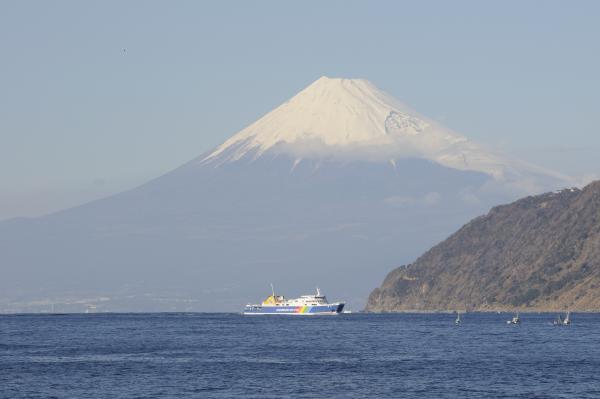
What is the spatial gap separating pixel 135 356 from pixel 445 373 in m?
45.3

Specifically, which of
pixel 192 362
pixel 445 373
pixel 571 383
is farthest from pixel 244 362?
pixel 571 383

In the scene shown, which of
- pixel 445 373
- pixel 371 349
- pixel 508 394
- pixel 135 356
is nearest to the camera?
pixel 508 394

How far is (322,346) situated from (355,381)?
56.7m

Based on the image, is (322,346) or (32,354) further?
(322,346)

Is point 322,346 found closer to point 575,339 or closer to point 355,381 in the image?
point 575,339

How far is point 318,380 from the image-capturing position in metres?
136

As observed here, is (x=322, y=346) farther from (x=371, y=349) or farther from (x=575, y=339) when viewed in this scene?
(x=575, y=339)

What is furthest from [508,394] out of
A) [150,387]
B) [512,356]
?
[512,356]

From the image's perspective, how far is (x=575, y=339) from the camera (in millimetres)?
199000

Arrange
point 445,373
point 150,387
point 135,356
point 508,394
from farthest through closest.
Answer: point 135,356 → point 445,373 → point 150,387 → point 508,394

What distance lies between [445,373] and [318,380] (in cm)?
1425

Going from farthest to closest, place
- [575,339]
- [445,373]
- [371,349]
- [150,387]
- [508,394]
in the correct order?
[575,339]
[371,349]
[445,373]
[150,387]
[508,394]

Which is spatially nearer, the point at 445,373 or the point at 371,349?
the point at 445,373

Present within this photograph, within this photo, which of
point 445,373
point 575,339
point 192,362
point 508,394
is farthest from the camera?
point 575,339
